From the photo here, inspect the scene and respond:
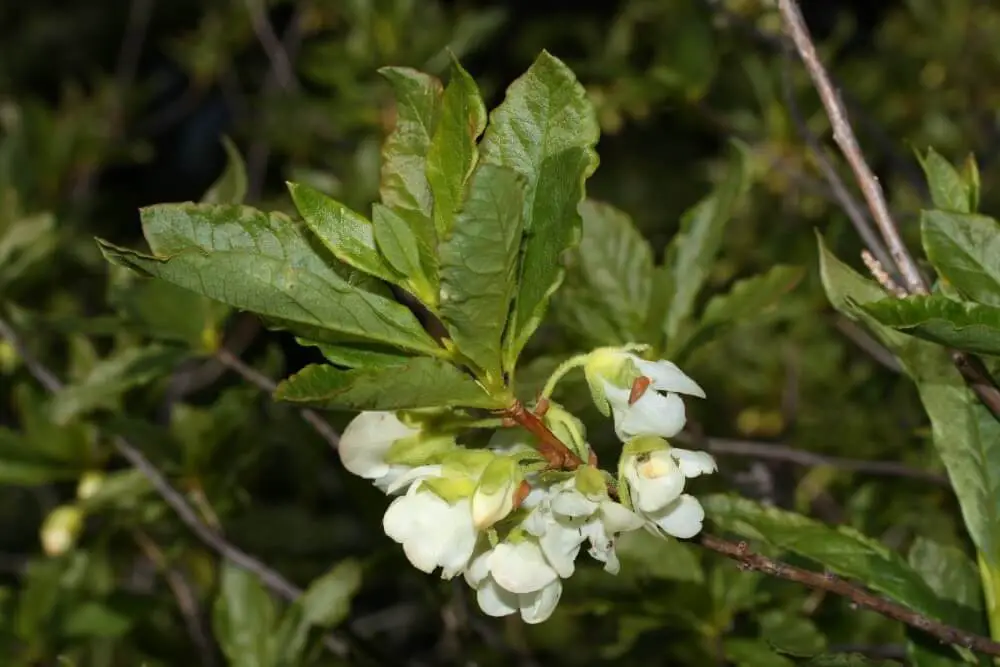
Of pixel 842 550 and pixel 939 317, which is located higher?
pixel 939 317

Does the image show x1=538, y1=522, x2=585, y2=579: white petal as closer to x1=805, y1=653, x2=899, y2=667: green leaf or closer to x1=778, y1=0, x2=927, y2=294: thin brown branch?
x1=805, y1=653, x2=899, y2=667: green leaf

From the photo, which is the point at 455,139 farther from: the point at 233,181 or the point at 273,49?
the point at 273,49

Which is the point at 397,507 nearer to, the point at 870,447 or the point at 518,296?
the point at 518,296

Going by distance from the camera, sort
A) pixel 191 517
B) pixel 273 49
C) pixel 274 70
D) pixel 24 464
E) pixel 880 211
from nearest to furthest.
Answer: pixel 880 211 < pixel 191 517 < pixel 24 464 < pixel 273 49 < pixel 274 70

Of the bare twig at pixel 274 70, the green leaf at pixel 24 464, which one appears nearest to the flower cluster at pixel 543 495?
the green leaf at pixel 24 464

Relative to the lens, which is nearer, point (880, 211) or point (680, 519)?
point (680, 519)

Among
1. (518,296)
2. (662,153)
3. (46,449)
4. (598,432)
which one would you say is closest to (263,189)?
(662,153)

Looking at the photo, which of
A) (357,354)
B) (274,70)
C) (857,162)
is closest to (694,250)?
(857,162)
